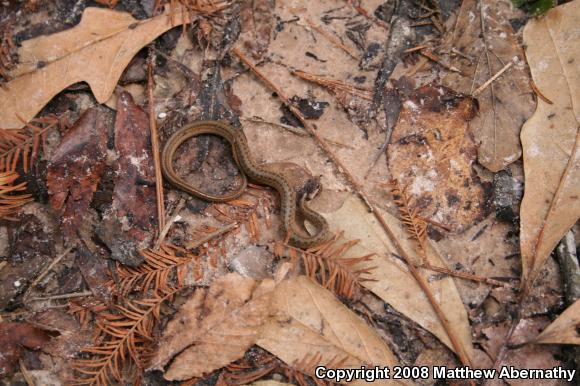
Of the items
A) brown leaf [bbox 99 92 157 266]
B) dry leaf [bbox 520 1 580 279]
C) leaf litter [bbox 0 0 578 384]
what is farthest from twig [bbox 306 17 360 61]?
brown leaf [bbox 99 92 157 266]

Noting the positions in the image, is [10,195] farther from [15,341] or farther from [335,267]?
[335,267]

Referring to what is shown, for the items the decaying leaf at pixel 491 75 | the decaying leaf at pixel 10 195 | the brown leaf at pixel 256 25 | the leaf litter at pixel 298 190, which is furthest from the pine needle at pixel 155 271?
the decaying leaf at pixel 491 75

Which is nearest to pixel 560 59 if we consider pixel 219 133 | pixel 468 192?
pixel 468 192

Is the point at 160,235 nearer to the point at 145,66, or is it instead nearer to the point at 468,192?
the point at 145,66

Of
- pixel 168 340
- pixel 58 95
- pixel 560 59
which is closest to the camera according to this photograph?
pixel 168 340

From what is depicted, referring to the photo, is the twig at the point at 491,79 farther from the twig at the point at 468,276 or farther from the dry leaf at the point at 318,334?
the dry leaf at the point at 318,334

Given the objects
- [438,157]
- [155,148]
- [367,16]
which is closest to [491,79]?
[438,157]
